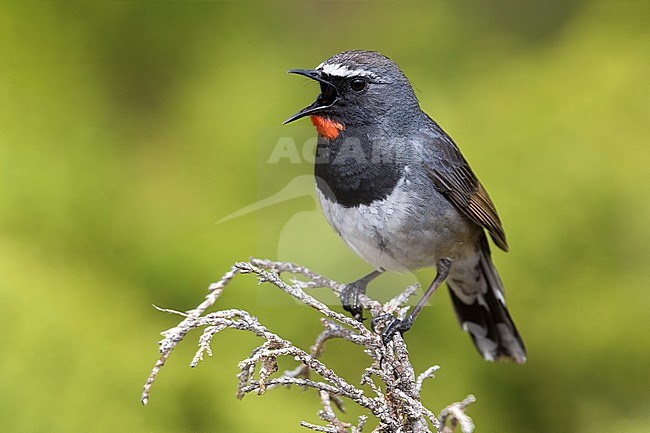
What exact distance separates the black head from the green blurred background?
88cm

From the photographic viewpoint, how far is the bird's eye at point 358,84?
3066 millimetres

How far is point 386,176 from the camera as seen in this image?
302cm

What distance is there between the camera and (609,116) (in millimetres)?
4176

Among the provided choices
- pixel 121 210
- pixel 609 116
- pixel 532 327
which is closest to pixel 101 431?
pixel 121 210

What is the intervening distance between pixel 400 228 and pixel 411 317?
31 cm

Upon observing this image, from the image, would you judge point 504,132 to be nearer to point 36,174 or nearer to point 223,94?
point 223,94

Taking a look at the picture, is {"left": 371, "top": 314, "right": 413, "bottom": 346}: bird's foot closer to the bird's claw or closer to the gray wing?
the bird's claw

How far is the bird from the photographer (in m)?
3.01

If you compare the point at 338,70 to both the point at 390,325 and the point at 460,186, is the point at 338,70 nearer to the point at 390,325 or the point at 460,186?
the point at 460,186

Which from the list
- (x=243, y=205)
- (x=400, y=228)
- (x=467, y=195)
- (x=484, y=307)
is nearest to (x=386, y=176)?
(x=400, y=228)

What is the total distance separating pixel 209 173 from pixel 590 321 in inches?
72.3

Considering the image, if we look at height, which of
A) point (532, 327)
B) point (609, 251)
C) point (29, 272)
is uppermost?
point (609, 251)

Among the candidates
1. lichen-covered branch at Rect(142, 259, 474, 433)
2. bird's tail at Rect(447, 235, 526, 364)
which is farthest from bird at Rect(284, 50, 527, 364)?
lichen-covered branch at Rect(142, 259, 474, 433)

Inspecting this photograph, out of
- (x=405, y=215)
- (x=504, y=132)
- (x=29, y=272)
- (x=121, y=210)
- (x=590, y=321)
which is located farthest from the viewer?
(x=504, y=132)
